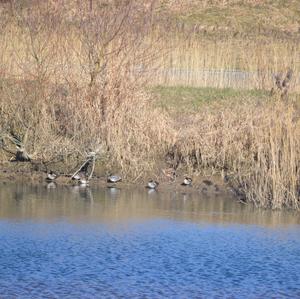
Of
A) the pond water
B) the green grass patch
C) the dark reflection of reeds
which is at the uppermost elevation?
the green grass patch

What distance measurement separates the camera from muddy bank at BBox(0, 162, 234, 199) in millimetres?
15367

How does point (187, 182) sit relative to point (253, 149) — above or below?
below

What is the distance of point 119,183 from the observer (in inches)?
615

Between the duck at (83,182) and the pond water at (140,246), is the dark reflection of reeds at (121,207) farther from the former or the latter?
the duck at (83,182)

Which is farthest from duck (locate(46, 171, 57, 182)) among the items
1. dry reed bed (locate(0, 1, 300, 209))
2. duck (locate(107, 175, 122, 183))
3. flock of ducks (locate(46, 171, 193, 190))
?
duck (locate(107, 175, 122, 183))

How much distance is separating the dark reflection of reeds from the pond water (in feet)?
0.05

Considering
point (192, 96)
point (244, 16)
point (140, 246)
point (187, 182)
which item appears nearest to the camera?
point (140, 246)

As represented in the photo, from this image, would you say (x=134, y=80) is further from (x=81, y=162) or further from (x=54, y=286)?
(x=54, y=286)

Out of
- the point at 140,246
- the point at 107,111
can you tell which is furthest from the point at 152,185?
the point at 140,246

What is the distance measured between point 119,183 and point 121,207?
1.91m

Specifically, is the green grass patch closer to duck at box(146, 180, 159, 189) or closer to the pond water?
duck at box(146, 180, 159, 189)

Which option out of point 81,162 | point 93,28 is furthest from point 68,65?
point 81,162

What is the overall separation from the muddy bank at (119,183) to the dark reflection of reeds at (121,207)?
304 mm

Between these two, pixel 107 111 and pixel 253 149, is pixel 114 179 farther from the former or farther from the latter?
pixel 253 149
